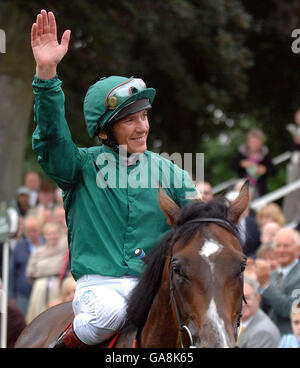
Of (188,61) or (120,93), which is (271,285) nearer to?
(120,93)

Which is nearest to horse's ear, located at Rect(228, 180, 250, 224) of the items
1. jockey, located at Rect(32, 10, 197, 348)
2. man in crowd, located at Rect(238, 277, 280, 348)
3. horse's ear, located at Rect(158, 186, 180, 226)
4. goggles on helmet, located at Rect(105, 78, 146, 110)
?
horse's ear, located at Rect(158, 186, 180, 226)

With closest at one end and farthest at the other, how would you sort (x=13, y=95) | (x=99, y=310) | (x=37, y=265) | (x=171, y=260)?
(x=171, y=260) < (x=99, y=310) < (x=37, y=265) < (x=13, y=95)

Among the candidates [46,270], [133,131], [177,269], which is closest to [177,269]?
[177,269]

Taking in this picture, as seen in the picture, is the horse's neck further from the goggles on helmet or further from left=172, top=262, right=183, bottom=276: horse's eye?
the goggles on helmet

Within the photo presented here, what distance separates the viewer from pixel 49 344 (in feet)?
18.9

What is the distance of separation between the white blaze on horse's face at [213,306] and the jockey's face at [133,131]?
3.37 ft

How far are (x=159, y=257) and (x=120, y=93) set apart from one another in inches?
39.9

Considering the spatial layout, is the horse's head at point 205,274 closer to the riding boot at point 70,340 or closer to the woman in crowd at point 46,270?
the riding boot at point 70,340

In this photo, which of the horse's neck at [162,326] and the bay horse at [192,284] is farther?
the horse's neck at [162,326]

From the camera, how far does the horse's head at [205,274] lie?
4082 millimetres

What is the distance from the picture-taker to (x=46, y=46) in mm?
4746

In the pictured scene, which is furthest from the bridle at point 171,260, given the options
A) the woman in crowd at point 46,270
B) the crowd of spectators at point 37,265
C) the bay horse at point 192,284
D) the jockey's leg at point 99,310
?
the woman in crowd at point 46,270

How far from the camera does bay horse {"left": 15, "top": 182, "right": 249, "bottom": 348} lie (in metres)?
4.12
